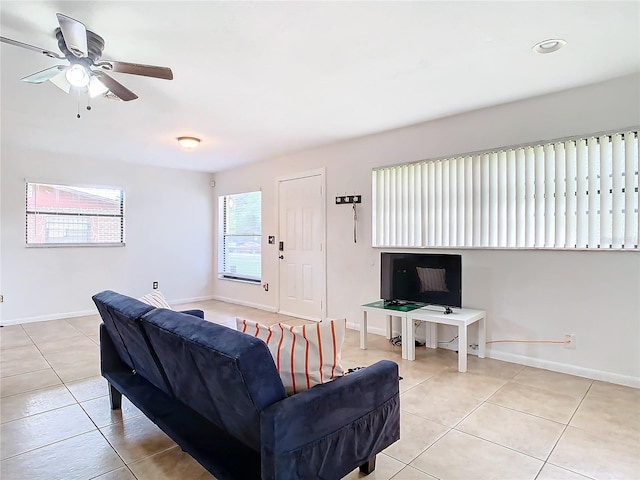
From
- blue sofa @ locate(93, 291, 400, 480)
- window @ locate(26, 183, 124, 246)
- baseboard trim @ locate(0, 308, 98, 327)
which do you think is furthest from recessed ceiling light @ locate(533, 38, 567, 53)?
baseboard trim @ locate(0, 308, 98, 327)

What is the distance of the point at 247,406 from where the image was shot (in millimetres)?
1363

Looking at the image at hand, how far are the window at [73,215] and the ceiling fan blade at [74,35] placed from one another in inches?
163

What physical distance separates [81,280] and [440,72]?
5.72 metres

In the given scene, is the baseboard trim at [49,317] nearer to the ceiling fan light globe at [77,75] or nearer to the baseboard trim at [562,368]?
the ceiling fan light globe at [77,75]

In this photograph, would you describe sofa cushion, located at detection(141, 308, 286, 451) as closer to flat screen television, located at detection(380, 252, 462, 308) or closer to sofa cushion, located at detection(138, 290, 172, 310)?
sofa cushion, located at detection(138, 290, 172, 310)

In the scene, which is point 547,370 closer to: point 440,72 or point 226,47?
point 440,72

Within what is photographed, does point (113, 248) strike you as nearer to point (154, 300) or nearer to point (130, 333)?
point (154, 300)

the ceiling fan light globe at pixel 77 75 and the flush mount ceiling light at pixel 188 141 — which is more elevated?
the flush mount ceiling light at pixel 188 141

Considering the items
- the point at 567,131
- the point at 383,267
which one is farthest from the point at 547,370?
the point at 567,131

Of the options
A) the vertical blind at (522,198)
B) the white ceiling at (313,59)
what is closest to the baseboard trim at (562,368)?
the vertical blind at (522,198)

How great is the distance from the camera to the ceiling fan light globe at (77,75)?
2281 mm

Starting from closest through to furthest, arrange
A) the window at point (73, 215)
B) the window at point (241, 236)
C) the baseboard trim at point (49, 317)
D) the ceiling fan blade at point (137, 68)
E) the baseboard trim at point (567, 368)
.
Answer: the ceiling fan blade at point (137, 68) < the baseboard trim at point (567, 368) < the baseboard trim at point (49, 317) < the window at point (73, 215) < the window at point (241, 236)

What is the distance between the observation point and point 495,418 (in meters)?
2.43

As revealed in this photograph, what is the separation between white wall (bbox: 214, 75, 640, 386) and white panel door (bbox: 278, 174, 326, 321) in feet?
1.96
